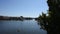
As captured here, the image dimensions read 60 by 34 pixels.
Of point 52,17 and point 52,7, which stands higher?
point 52,7

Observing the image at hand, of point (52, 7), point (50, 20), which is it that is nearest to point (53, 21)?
point (50, 20)

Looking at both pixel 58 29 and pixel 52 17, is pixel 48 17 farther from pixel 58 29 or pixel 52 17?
pixel 58 29

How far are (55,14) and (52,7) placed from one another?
44cm

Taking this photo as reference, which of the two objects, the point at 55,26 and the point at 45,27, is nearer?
the point at 55,26

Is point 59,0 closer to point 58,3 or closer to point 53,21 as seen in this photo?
point 58,3

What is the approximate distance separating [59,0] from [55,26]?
4.42 feet

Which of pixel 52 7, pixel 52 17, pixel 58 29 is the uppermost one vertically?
pixel 52 7

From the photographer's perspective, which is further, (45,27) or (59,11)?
(45,27)

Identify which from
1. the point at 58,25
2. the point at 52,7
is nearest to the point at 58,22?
the point at 58,25

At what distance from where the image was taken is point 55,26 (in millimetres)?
8117

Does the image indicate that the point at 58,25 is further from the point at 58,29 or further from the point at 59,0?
the point at 59,0

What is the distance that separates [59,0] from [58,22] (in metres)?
1.13

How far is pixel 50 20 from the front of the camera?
27.3 feet

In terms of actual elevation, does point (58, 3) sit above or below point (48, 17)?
above
